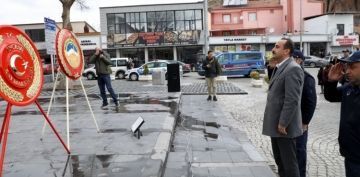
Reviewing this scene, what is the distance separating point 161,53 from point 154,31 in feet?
8.96

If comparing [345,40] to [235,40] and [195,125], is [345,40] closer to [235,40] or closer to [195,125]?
[235,40]

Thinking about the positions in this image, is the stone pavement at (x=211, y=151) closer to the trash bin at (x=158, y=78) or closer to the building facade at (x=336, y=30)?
the trash bin at (x=158, y=78)

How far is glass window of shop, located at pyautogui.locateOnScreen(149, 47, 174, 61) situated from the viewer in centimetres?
5200

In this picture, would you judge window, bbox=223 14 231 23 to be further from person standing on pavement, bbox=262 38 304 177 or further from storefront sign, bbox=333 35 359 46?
person standing on pavement, bbox=262 38 304 177

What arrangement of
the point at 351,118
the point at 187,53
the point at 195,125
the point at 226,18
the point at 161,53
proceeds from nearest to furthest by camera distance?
1. the point at 351,118
2. the point at 195,125
3. the point at 187,53
4. the point at 161,53
5. the point at 226,18

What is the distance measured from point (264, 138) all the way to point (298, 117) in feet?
12.3

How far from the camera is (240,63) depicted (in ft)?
101

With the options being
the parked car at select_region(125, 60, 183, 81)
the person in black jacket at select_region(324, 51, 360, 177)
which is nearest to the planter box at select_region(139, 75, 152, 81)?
the parked car at select_region(125, 60, 183, 81)

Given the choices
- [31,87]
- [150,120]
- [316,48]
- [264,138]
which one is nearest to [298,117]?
[31,87]

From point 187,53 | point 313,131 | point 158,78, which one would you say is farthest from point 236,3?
point 313,131

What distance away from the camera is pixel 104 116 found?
10023mm

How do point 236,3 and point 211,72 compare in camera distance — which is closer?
point 211,72

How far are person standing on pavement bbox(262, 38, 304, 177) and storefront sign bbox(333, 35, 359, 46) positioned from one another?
51109mm

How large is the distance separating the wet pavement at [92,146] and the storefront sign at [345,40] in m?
46.2
